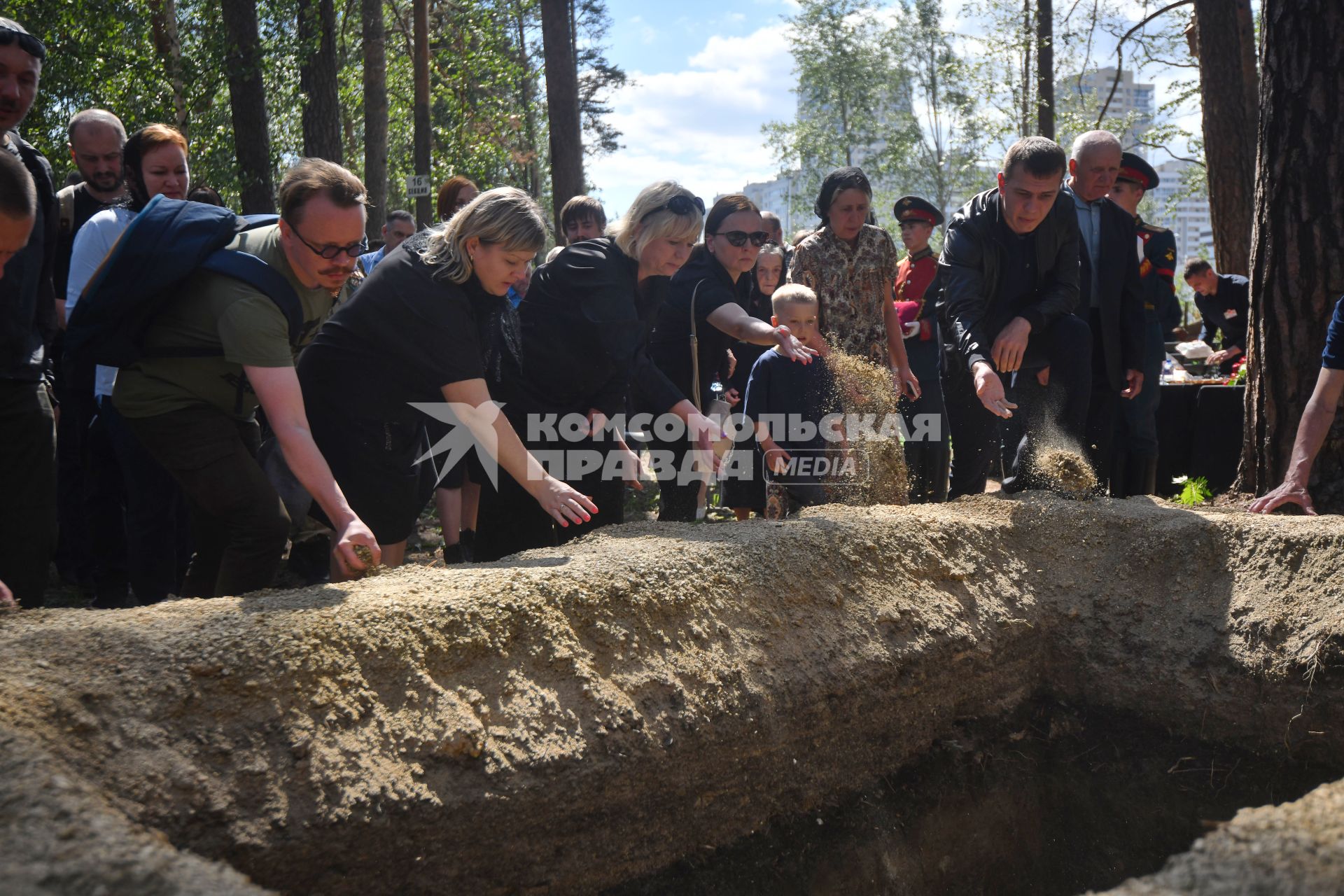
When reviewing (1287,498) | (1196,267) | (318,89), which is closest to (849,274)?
(1287,498)

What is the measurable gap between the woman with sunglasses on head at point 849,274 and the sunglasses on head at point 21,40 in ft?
10.0

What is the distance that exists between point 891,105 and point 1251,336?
40.7 meters

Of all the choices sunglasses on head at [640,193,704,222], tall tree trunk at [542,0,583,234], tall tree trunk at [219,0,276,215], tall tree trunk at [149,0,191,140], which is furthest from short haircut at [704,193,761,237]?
tall tree trunk at [149,0,191,140]

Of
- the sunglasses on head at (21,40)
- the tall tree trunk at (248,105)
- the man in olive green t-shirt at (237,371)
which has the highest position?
the tall tree trunk at (248,105)

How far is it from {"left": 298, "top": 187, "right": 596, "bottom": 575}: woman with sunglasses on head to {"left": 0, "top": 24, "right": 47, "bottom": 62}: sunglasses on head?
1.30 meters

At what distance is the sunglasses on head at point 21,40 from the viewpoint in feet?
10.2

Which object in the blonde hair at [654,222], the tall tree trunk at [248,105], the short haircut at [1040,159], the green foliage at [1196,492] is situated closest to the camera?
the blonde hair at [654,222]

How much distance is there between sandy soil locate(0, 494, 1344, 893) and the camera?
1.92 m

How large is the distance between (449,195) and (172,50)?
8.39m

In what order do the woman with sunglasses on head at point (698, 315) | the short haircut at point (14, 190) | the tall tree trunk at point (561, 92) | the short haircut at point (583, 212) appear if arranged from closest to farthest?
the short haircut at point (14, 190) → the woman with sunglasses on head at point (698, 315) → the short haircut at point (583, 212) → the tall tree trunk at point (561, 92)

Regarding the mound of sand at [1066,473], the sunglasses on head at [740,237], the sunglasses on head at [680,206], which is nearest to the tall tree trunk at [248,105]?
the sunglasses on head at [740,237]

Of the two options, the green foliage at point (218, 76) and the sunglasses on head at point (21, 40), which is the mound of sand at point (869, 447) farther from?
the green foliage at point (218, 76)

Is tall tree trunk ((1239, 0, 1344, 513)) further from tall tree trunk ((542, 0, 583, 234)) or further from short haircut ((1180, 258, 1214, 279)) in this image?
tall tree trunk ((542, 0, 583, 234))

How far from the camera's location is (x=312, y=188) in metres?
2.63
